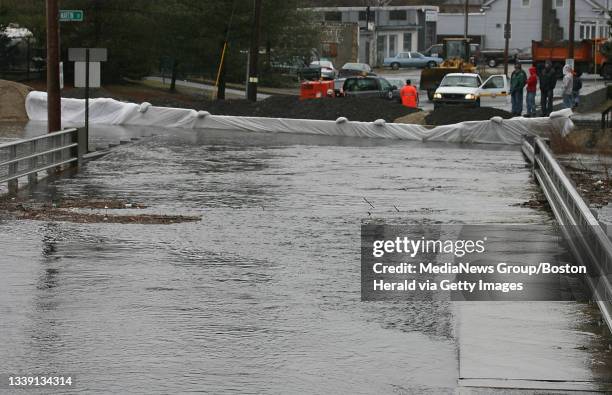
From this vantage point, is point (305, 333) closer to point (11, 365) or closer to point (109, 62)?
point (11, 365)

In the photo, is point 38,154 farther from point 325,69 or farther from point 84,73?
point 325,69

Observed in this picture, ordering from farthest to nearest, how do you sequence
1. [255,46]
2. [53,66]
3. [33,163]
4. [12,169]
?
[255,46]
[53,66]
[33,163]
[12,169]

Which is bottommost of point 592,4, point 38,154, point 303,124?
point 303,124

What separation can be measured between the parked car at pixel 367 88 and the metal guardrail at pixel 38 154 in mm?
26543

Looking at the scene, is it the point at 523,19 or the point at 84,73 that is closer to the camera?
the point at 84,73

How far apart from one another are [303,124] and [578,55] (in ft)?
150

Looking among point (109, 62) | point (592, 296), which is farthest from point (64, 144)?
point (109, 62)

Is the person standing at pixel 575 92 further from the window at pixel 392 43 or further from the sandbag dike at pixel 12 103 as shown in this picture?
the window at pixel 392 43

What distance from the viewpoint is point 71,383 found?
959 cm

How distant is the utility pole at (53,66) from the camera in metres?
29.8

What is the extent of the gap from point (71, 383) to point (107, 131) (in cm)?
3353

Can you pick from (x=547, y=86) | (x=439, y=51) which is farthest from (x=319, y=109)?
(x=439, y=51)

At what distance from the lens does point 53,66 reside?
3061 centimetres

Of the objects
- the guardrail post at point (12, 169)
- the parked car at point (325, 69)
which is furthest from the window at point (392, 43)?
the guardrail post at point (12, 169)
